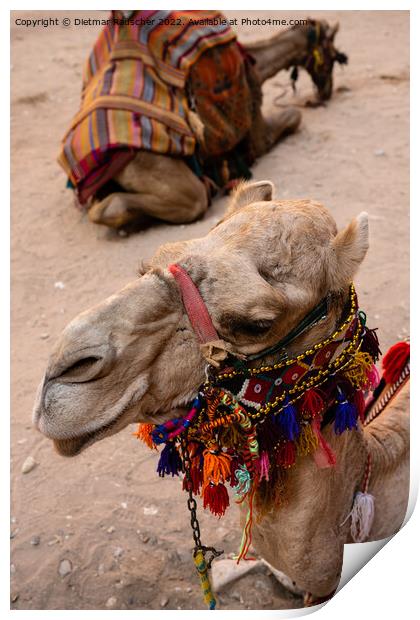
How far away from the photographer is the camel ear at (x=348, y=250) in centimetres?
204

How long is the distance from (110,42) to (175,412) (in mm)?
4993

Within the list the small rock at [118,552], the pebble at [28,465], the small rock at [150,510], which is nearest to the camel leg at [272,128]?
the pebble at [28,465]

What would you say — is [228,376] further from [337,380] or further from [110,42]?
[110,42]

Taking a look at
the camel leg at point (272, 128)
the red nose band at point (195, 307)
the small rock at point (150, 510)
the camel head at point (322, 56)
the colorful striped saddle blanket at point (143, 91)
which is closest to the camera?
the red nose band at point (195, 307)

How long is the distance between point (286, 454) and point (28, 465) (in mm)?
2104

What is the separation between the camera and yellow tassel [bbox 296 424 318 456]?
2.24 m

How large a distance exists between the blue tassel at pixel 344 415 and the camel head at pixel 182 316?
358mm

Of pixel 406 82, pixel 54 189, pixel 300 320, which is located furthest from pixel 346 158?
pixel 300 320

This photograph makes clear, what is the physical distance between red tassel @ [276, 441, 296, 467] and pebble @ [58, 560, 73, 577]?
5.11 feet

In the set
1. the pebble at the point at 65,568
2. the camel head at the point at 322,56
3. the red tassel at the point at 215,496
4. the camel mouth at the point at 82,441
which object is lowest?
the pebble at the point at 65,568

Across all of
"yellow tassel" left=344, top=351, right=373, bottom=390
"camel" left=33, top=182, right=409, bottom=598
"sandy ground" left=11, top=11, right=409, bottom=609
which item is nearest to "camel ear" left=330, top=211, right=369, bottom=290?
"camel" left=33, top=182, right=409, bottom=598

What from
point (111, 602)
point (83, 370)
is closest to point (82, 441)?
point (83, 370)

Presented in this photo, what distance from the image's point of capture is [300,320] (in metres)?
2.09

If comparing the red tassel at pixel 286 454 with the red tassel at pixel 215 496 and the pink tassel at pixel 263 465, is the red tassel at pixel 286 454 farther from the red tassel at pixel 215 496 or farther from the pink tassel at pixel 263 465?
the red tassel at pixel 215 496
